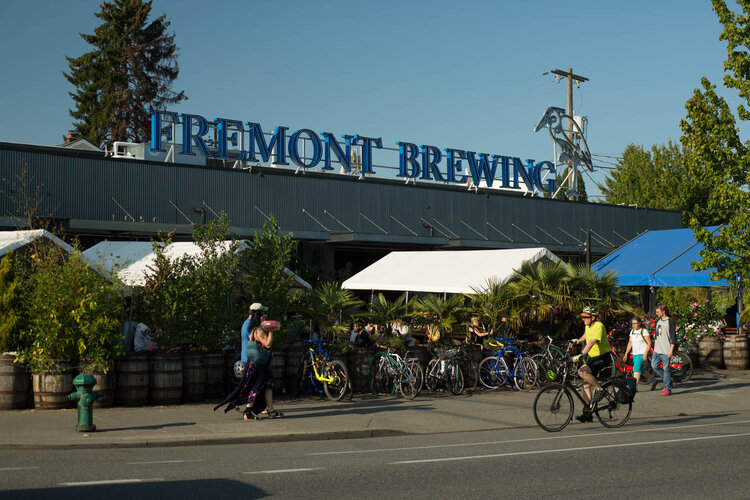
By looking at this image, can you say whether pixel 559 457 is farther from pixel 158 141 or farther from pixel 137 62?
pixel 137 62

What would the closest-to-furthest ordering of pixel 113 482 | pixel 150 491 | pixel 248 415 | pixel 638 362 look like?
pixel 150 491 → pixel 113 482 → pixel 248 415 → pixel 638 362

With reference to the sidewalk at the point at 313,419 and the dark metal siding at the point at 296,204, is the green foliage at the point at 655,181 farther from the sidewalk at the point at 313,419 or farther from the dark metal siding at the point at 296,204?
the sidewalk at the point at 313,419

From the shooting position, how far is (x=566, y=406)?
509 inches

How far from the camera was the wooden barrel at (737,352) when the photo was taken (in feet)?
75.9

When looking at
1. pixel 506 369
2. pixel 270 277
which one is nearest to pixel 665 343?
pixel 506 369

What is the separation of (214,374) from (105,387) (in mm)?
2076

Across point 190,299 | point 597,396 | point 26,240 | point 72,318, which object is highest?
point 26,240

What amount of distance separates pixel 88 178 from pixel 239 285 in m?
16.0

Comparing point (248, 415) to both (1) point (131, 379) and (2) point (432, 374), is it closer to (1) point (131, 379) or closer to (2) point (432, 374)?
(1) point (131, 379)

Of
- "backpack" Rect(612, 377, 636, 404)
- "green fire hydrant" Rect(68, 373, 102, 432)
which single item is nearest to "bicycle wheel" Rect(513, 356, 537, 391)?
"backpack" Rect(612, 377, 636, 404)

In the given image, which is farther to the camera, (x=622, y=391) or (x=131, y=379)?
(x=131, y=379)

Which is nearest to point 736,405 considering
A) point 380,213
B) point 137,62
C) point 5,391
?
point 5,391

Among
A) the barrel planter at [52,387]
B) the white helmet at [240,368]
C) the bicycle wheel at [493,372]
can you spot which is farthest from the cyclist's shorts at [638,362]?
the barrel planter at [52,387]

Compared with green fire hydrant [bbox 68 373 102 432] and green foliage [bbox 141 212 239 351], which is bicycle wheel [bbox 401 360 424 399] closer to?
green foliage [bbox 141 212 239 351]
